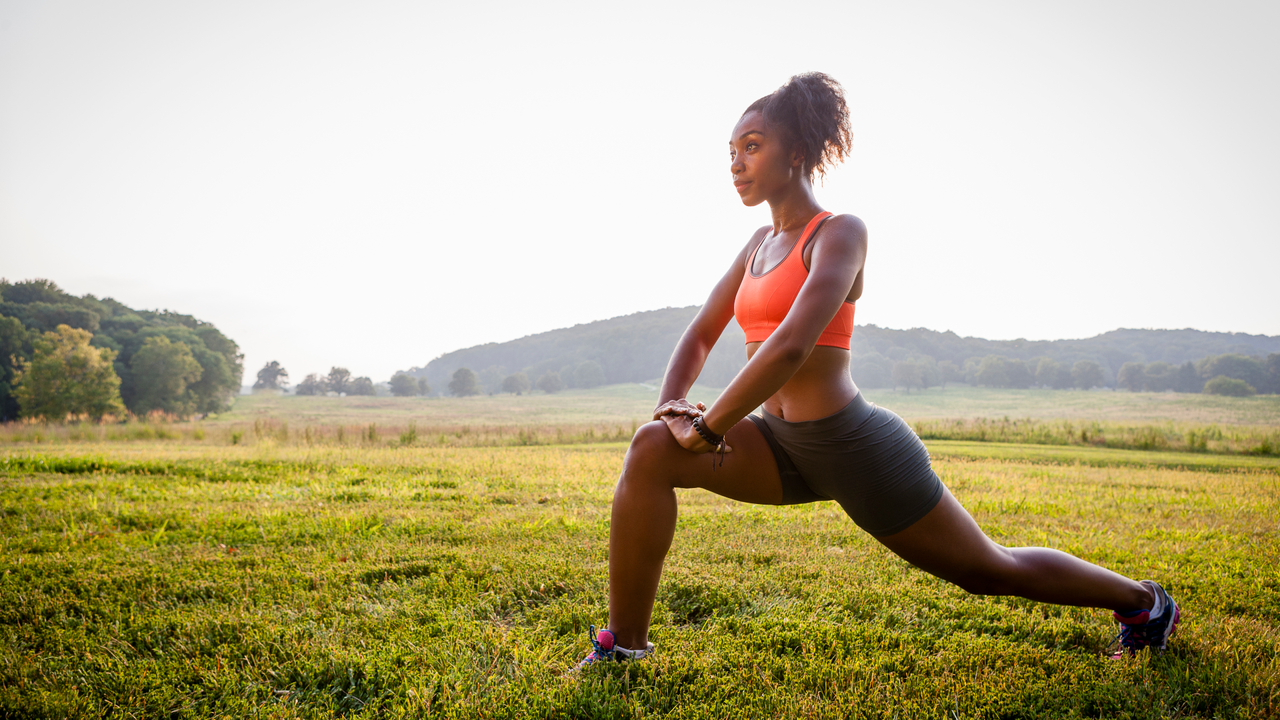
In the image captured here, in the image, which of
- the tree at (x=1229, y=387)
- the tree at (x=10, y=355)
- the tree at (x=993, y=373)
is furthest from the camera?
the tree at (x=993, y=373)

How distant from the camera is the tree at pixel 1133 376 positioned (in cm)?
8500

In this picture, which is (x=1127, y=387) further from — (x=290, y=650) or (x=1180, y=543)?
(x=290, y=650)

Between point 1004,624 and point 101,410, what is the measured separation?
55758mm

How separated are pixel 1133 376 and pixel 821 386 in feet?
358

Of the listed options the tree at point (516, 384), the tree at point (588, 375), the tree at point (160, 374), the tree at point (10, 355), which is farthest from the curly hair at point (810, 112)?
the tree at point (588, 375)

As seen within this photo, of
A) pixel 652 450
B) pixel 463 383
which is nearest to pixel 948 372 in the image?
pixel 463 383

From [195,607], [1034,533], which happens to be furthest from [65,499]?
[1034,533]

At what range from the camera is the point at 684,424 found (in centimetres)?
231

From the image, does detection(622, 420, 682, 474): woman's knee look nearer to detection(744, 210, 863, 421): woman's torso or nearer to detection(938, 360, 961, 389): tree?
detection(744, 210, 863, 421): woman's torso

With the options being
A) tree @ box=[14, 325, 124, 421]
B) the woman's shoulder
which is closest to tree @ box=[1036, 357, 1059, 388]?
the woman's shoulder

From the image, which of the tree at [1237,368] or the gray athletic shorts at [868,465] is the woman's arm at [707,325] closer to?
the gray athletic shorts at [868,465]

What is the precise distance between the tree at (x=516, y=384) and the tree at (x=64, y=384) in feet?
222

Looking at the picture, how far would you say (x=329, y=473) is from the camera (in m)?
8.77

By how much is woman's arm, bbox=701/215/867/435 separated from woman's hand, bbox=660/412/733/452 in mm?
66
